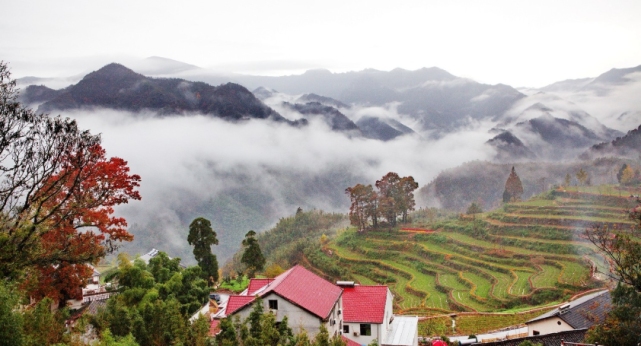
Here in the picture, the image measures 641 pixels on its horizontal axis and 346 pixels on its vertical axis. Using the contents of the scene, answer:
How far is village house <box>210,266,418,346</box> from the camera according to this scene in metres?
15.1

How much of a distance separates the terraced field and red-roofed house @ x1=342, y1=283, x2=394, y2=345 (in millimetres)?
11926

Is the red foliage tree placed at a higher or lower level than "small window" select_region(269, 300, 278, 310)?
higher

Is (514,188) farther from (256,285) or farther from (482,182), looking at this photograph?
(256,285)

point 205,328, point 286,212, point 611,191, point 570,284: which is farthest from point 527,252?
point 286,212

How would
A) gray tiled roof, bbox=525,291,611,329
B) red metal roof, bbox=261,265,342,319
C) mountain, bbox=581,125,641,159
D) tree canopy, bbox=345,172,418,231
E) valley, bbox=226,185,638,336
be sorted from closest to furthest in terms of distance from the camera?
red metal roof, bbox=261,265,342,319 < gray tiled roof, bbox=525,291,611,329 < valley, bbox=226,185,638,336 < tree canopy, bbox=345,172,418,231 < mountain, bbox=581,125,641,159

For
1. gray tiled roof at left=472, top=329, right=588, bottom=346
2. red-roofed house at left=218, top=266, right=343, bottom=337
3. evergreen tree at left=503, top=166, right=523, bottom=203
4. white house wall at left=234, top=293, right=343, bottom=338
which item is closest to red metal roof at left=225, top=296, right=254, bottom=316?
red-roofed house at left=218, top=266, right=343, bottom=337

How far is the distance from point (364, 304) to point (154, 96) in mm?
101689

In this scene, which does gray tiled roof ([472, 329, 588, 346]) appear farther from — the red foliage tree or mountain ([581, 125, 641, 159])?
mountain ([581, 125, 641, 159])

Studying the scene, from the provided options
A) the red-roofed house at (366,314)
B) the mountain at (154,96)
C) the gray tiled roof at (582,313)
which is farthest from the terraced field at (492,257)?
the mountain at (154,96)

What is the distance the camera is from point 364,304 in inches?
751

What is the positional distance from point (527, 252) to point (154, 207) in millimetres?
57637

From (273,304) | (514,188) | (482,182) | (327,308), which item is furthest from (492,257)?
(482,182)

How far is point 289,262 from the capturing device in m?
46.4

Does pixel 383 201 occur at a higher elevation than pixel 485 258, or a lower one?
higher
